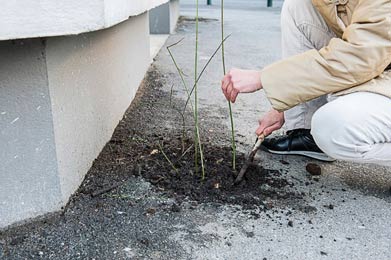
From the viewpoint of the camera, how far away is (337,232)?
130 cm

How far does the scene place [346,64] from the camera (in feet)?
4.06

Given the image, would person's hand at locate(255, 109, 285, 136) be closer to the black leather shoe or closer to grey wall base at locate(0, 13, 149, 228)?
the black leather shoe

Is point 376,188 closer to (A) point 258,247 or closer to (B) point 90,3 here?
(A) point 258,247

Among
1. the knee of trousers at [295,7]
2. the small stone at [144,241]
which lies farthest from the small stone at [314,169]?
the small stone at [144,241]

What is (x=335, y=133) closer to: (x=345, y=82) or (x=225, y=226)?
(x=345, y=82)

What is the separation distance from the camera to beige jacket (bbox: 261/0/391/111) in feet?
3.97

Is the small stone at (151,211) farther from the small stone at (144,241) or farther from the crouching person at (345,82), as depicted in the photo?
the crouching person at (345,82)


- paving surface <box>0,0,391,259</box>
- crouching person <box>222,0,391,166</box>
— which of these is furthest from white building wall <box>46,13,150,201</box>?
crouching person <box>222,0,391,166</box>

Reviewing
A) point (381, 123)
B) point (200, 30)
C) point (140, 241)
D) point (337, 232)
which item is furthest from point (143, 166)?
point (200, 30)

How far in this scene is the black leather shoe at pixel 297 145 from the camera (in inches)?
69.6

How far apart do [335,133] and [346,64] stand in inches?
8.7

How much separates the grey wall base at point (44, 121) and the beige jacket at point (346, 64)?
1.84 feet

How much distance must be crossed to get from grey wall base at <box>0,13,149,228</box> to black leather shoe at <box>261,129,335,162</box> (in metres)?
0.70

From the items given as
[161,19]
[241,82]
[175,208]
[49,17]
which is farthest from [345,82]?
[161,19]
